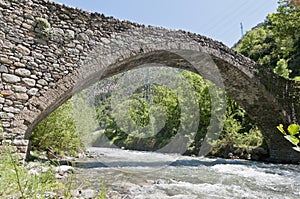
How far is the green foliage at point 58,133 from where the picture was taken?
7.69 meters

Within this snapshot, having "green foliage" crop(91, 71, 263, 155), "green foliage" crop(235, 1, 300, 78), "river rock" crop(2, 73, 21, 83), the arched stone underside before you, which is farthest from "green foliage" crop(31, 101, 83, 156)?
"green foliage" crop(235, 1, 300, 78)

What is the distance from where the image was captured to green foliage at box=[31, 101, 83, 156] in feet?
25.2

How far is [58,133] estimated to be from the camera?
8.04 metres

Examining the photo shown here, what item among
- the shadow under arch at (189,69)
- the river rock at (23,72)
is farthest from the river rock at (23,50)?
the shadow under arch at (189,69)

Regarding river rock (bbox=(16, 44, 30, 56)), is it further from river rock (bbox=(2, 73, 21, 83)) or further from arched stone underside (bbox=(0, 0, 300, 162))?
river rock (bbox=(2, 73, 21, 83))

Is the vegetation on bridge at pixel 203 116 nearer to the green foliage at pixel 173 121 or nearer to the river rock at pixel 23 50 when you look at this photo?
the green foliage at pixel 173 121

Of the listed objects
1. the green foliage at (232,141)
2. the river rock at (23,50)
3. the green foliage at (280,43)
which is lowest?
the green foliage at (232,141)

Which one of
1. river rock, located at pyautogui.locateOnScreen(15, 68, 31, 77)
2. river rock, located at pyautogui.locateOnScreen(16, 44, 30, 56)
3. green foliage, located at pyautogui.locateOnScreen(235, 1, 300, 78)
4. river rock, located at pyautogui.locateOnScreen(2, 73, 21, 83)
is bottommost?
river rock, located at pyautogui.locateOnScreen(2, 73, 21, 83)

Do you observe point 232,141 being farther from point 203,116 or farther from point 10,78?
point 10,78

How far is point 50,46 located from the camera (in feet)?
16.0

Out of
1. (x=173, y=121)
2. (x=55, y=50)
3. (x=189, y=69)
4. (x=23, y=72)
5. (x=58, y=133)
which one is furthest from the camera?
(x=173, y=121)

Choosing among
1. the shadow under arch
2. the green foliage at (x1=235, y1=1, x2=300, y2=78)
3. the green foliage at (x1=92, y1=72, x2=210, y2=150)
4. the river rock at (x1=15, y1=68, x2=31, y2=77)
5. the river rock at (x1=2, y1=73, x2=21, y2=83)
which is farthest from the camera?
the green foliage at (x1=92, y1=72, x2=210, y2=150)

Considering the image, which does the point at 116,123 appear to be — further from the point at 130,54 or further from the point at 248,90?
the point at 130,54

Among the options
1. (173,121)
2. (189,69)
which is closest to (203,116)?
(173,121)
